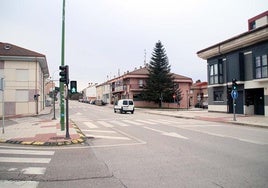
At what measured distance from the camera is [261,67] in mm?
29641

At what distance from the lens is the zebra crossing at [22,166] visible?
21.5ft

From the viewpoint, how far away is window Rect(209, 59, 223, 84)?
120ft

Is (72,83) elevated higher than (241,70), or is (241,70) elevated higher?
(241,70)

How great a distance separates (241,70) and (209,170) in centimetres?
2712

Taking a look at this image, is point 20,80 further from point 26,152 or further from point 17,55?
point 26,152

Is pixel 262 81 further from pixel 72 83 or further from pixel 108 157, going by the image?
pixel 108 157

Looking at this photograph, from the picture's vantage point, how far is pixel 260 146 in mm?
11477

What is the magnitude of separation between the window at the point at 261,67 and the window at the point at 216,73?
246 inches

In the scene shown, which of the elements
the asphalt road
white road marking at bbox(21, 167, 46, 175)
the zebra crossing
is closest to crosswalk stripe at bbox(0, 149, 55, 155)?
the zebra crossing

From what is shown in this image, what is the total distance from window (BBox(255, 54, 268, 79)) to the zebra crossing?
2426 cm

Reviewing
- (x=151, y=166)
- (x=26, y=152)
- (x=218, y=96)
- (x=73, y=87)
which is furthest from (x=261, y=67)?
(x=26, y=152)

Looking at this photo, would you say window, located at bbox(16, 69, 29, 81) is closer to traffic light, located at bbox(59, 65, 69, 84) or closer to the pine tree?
the pine tree

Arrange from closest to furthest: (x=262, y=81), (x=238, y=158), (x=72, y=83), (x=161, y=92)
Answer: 1. (x=238, y=158)
2. (x=72, y=83)
3. (x=262, y=81)
4. (x=161, y=92)

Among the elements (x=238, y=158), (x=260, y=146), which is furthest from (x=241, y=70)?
(x=238, y=158)
